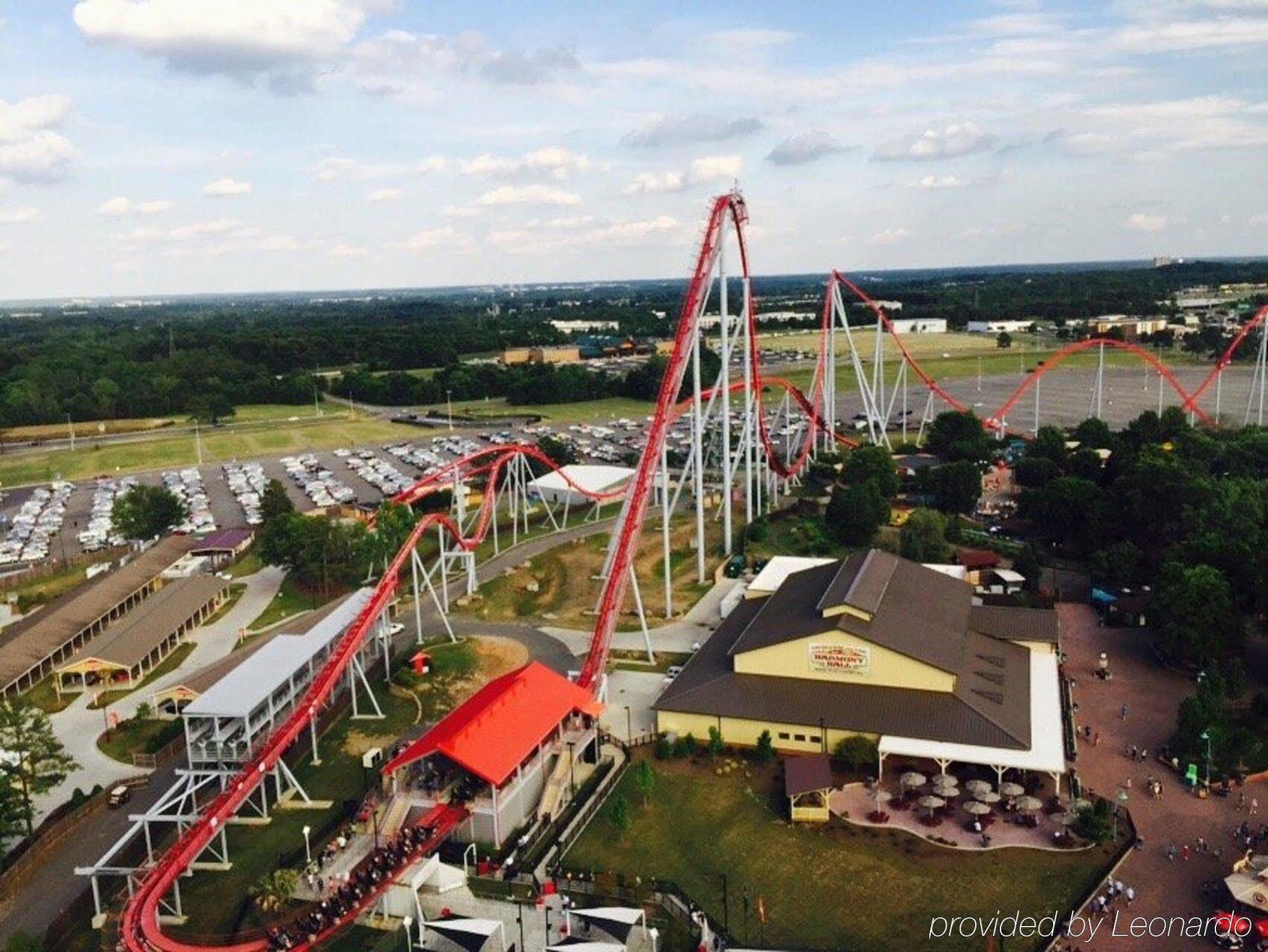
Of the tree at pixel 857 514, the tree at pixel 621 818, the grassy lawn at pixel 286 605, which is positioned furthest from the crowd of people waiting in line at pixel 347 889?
the tree at pixel 857 514

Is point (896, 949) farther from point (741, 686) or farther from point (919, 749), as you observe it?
point (741, 686)

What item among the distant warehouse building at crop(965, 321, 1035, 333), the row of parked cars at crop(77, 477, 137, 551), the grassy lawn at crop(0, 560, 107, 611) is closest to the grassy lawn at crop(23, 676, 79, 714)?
the grassy lawn at crop(0, 560, 107, 611)

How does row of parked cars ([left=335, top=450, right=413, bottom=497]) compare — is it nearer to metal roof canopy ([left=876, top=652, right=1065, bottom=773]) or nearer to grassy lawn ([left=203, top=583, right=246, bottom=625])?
grassy lawn ([left=203, top=583, right=246, bottom=625])

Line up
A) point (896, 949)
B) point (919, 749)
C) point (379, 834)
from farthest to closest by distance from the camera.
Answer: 1. point (919, 749)
2. point (379, 834)
3. point (896, 949)

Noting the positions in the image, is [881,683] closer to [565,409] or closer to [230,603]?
[230,603]

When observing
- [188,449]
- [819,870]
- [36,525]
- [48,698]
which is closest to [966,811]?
[819,870]

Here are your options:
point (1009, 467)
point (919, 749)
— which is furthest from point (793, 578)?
point (1009, 467)
